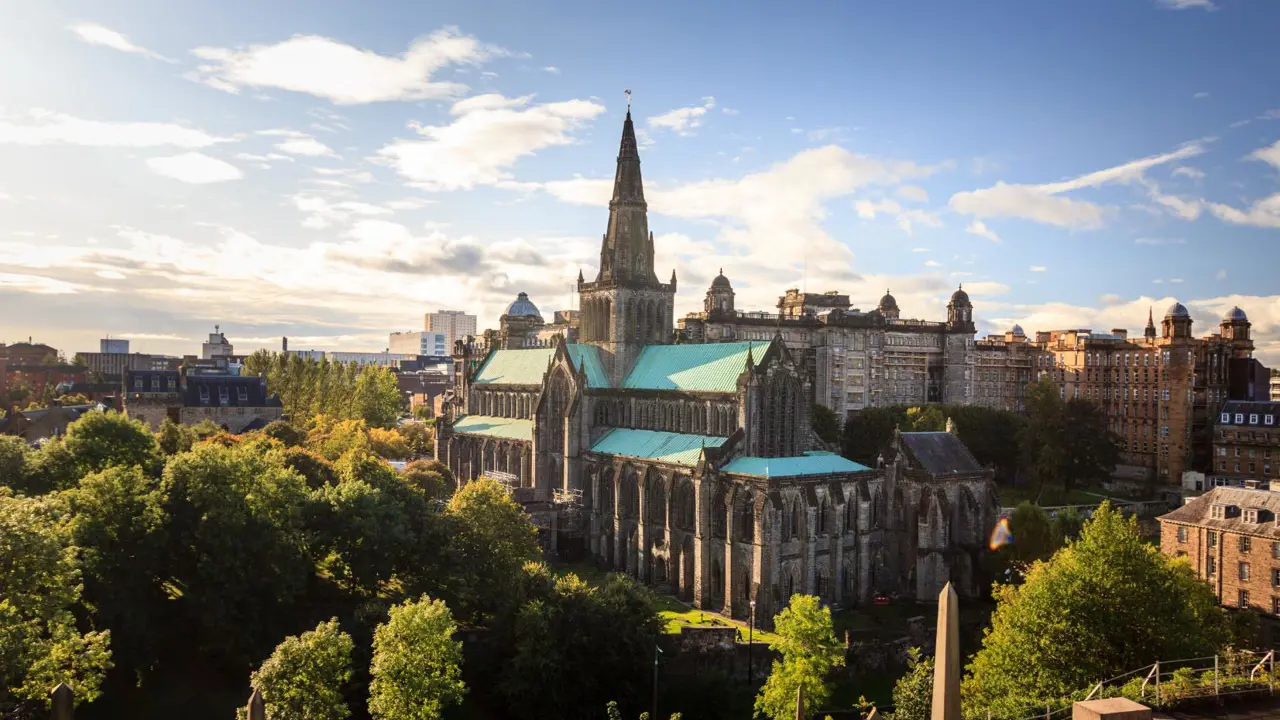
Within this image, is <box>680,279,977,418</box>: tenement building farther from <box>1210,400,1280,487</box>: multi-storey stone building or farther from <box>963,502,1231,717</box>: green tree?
<box>963,502,1231,717</box>: green tree

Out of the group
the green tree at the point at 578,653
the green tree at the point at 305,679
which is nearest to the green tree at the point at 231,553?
the green tree at the point at 305,679

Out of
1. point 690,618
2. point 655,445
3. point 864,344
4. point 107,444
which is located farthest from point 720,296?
point 107,444

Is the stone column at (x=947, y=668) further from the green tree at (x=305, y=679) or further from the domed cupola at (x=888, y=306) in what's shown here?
the domed cupola at (x=888, y=306)

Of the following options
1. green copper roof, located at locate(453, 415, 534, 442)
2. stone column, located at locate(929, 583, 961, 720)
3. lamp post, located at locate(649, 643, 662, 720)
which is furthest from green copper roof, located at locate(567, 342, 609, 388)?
stone column, located at locate(929, 583, 961, 720)

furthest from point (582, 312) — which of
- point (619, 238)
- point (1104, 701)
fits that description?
point (1104, 701)

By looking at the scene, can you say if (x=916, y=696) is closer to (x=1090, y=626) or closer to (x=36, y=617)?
(x=1090, y=626)

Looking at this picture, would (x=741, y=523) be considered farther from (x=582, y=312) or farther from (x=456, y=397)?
(x=456, y=397)

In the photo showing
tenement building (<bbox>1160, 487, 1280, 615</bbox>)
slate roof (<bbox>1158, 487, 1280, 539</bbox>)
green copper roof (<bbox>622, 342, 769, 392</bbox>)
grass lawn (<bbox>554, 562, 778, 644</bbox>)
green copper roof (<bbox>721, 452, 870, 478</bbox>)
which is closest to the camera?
grass lawn (<bbox>554, 562, 778, 644</bbox>)
